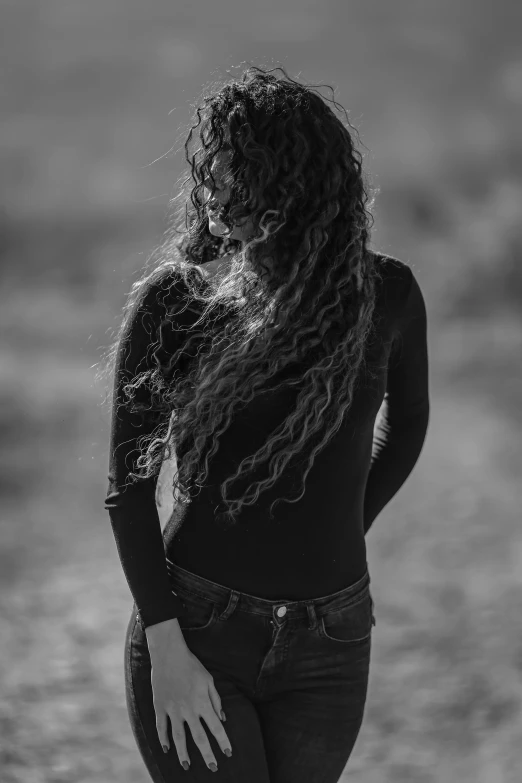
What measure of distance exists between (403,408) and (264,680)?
60cm

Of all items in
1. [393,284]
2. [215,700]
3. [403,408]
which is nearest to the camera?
[215,700]

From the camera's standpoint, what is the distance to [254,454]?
145 cm

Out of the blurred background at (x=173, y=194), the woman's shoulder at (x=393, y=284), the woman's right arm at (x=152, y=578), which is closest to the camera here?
the woman's right arm at (x=152, y=578)

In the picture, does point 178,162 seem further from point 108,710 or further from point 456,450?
point 108,710

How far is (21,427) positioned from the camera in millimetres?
5633

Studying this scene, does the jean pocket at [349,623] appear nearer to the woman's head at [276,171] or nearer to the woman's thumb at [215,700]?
the woman's thumb at [215,700]

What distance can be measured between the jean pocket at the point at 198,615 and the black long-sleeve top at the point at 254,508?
0.10 ft

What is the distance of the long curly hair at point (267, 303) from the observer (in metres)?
1.44

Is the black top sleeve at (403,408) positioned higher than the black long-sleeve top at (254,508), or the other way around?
the black top sleeve at (403,408)

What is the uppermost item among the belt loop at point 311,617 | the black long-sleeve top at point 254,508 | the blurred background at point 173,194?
the blurred background at point 173,194

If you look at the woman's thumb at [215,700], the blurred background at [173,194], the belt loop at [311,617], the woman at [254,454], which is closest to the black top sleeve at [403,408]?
the woman at [254,454]

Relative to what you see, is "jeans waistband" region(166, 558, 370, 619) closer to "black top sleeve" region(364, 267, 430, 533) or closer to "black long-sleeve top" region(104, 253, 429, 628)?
"black long-sleeve top" region(104, 253, 429, 628)

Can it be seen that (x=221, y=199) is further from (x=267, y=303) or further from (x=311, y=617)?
(x=311, y=617)

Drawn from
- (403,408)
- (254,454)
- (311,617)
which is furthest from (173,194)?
(311,617)
